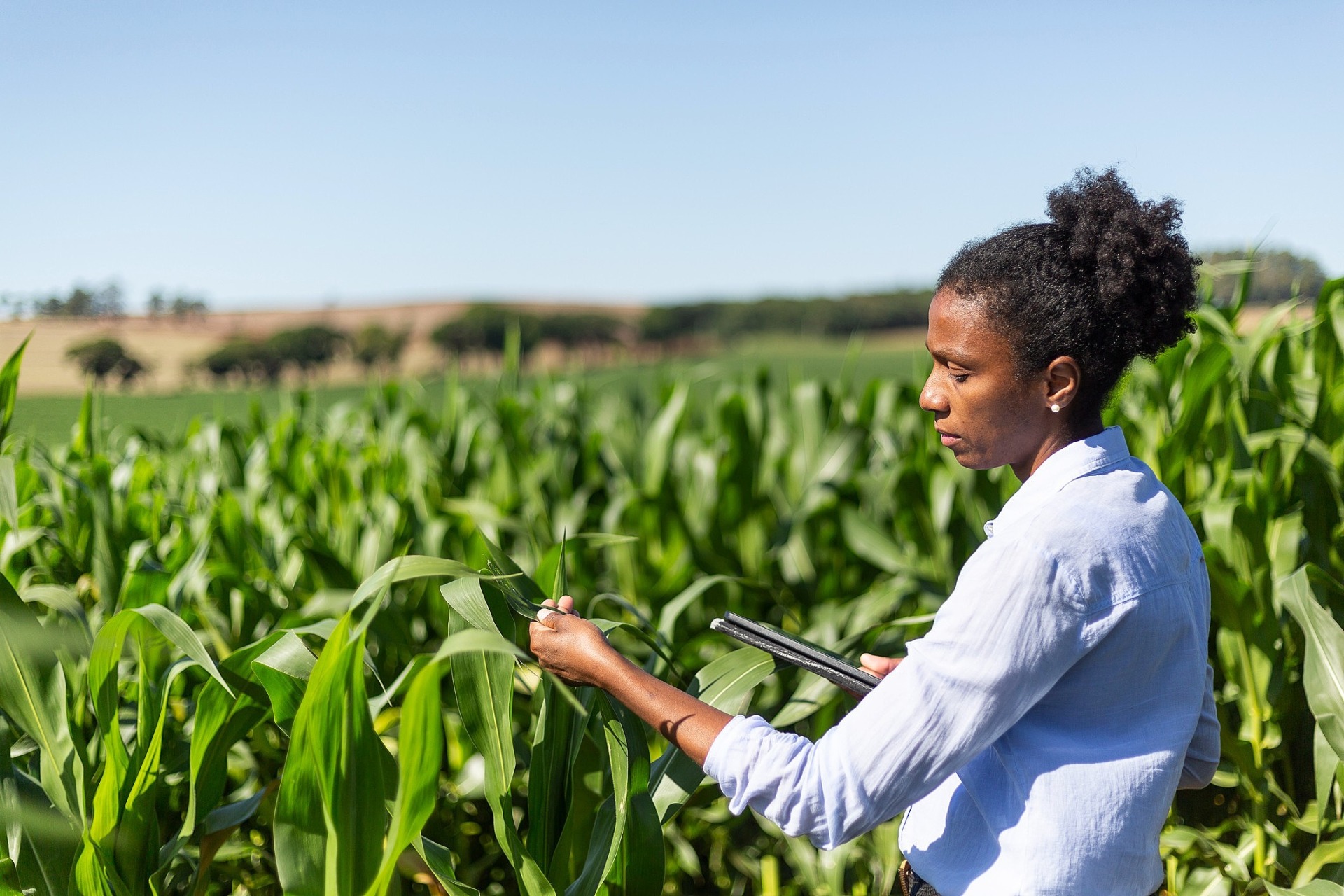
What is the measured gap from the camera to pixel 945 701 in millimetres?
897

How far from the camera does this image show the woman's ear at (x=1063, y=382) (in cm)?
100

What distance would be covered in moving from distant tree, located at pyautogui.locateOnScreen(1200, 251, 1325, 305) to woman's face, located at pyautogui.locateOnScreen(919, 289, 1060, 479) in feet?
5.73

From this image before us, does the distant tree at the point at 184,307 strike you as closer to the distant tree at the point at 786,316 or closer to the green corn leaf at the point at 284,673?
the green corn leaf at the point at 284,673

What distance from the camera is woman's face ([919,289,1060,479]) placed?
3.35 feet

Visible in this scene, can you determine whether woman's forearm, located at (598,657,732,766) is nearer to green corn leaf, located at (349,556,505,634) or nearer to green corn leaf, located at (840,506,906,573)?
green corn leaf, located at (349,556,505,634)

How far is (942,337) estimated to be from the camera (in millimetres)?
1054

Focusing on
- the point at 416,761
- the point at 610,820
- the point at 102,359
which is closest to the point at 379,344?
the point at 102,359

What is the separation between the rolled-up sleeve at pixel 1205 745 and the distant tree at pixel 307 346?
437 cm

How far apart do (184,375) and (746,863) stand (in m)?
2.79

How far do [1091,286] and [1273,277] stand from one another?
2.19 meters

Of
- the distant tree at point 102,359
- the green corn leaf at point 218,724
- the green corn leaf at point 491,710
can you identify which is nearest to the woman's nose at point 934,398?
the green corn leaf at point 491,710

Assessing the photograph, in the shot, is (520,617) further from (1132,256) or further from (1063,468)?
(1132,256)

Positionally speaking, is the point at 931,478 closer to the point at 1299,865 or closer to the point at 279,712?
the point at 1299,865

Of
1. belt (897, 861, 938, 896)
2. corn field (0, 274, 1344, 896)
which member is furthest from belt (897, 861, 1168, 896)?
corn field (0, 274, 1344, 896)
